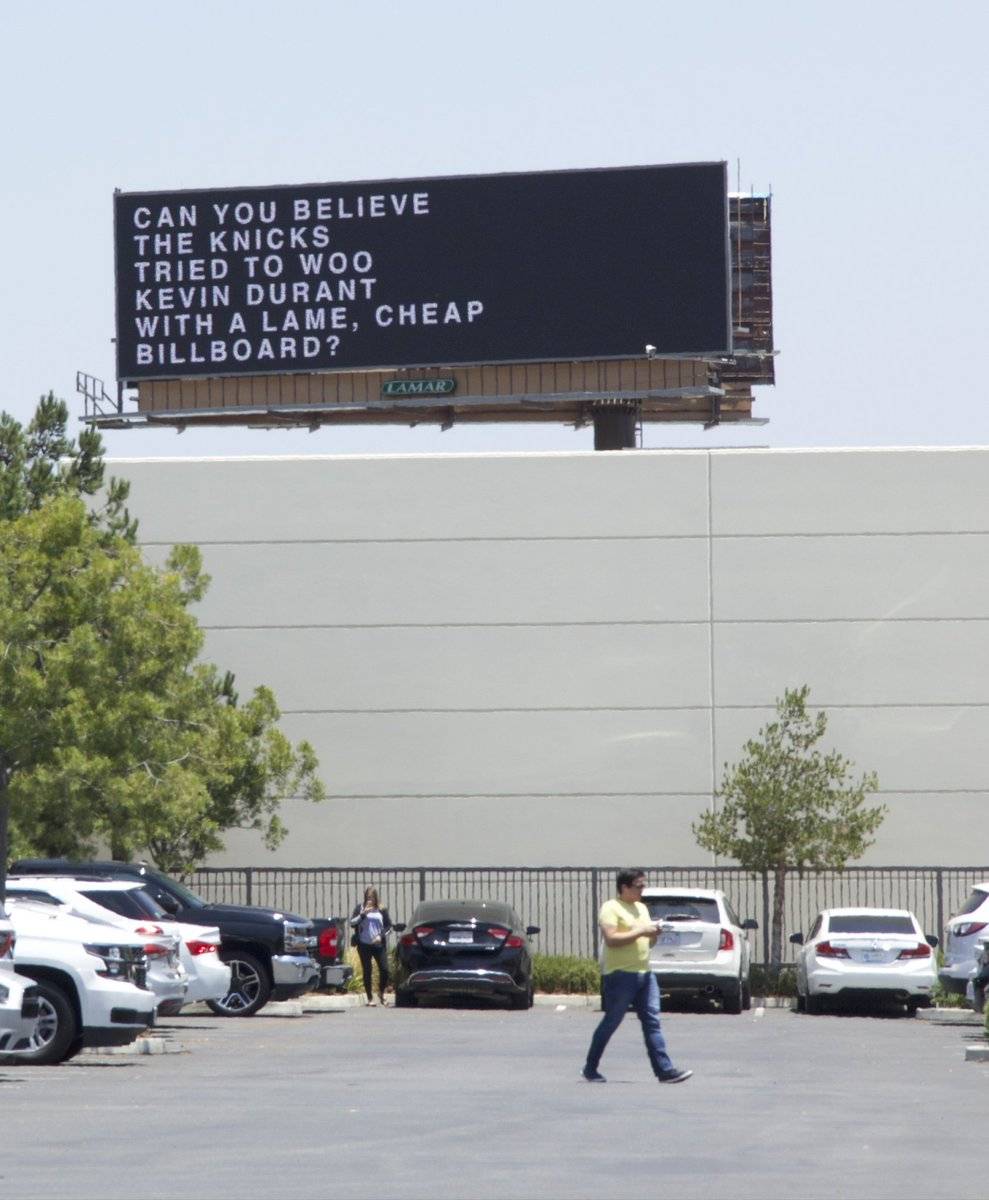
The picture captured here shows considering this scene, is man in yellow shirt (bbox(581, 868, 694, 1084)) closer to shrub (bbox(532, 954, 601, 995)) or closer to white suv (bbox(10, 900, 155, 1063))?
white suv (bbox(10, 900, 155, 1063))

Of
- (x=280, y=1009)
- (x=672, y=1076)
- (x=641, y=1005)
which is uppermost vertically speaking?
(x=641, y=1005)

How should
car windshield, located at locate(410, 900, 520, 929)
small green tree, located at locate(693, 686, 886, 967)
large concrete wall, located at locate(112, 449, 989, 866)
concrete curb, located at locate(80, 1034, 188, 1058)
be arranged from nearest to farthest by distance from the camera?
concrete curb, located at locate(80, 1034, 188, 1058) < car windshield, located at locate(410, 900, 520, 929) < small green tree, located at locate(693, 686, 886, 967) < large concrete wall, located at locate(112, 449, 989, 866)

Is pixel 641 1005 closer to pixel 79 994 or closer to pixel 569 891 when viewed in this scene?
pixel 79 994

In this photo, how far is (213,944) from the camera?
23766 mm

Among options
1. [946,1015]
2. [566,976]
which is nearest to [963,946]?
[946,1015]

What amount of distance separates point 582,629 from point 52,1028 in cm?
2283

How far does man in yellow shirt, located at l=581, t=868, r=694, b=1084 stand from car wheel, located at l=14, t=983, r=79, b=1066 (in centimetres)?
455

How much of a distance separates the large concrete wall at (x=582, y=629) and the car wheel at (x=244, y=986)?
43.9 ft

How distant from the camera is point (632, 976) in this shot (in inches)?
664

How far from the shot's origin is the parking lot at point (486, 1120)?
11.4 meters

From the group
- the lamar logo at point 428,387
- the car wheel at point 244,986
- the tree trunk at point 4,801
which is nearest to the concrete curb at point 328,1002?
the car wheel at point 244,986

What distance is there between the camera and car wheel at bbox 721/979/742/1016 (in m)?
29.5

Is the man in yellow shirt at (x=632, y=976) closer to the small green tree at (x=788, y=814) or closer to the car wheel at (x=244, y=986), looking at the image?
the car wheel at (x=244, y=986)

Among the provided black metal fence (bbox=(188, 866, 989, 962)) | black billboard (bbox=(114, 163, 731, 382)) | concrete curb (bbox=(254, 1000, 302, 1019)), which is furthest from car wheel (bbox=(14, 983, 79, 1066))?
black billboard (bbox=(114, 163, 731, 382))
